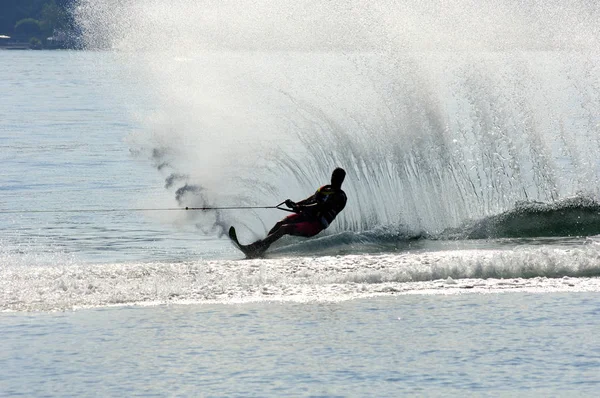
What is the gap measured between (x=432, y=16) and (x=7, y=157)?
13.6m

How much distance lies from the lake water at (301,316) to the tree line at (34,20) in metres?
98.1

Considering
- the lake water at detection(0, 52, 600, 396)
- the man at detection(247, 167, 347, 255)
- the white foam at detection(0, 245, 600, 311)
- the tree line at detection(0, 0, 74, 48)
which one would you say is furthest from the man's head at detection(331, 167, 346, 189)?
the tree line at detection(0, 0, 74, 48)

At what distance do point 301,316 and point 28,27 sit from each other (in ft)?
411

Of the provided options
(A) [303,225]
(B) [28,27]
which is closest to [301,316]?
(A) [303,225]

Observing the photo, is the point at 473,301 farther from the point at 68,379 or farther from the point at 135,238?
the point at 135,238

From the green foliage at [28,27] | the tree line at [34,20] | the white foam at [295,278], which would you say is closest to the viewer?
the white foam at [295,278]

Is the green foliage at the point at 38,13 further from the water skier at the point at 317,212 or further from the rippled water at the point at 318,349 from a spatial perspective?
the rippled water at the point at 318,349

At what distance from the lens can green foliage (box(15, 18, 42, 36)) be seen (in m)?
127

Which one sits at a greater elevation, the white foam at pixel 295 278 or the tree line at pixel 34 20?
the tree line at pixel 34 20

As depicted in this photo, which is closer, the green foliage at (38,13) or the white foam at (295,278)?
the white foam at (295,278)

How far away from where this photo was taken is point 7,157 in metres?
31.5

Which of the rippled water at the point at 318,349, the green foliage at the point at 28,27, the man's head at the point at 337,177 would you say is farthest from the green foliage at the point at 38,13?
the rippled water at the point at 318,349

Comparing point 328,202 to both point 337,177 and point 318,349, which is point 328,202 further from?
point 318,349

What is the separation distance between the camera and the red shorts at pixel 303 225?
15.1 meters
